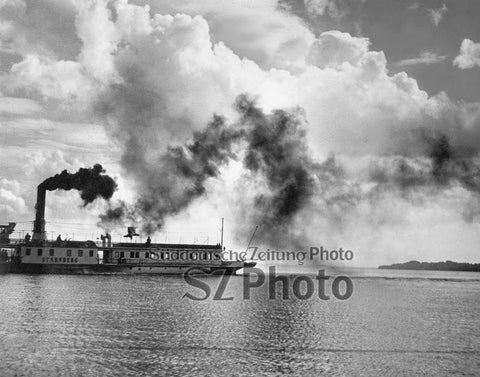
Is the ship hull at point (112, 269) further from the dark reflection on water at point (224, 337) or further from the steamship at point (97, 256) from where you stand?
the dark reflection on water at point (224, 337)

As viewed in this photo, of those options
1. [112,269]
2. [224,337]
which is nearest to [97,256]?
[112,269]

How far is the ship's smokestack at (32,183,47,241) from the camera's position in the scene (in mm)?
115250

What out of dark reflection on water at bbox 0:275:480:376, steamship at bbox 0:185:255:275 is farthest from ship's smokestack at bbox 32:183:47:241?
dark reflection on water at bbox 0:275:480:376

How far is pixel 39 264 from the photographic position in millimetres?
113938

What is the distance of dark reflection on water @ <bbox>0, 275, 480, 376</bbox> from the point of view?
3425 centimetres

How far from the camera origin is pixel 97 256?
4685 inches

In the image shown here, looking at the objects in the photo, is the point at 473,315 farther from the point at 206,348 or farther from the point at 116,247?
the point at 116,247

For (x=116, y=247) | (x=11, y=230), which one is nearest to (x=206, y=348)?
(x=116, y=247)

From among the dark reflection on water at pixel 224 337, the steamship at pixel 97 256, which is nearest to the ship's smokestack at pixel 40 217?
the steamship at pixel 97 256

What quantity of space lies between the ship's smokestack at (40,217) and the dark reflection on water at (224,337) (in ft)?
141

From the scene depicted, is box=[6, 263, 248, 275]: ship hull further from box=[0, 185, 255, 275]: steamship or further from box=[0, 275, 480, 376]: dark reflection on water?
box=[0, 275, 480, 376]: dark reflection on water

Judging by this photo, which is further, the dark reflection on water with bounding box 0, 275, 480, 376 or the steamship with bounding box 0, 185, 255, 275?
the steamship with bounding box 0, 185, 255, 275

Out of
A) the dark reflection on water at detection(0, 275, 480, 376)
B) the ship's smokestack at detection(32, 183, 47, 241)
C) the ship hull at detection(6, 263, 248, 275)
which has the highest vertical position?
the ship's smokestack at detection(32, 183, 47, 241)

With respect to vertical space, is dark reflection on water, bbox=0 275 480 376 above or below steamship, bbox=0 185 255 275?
below
